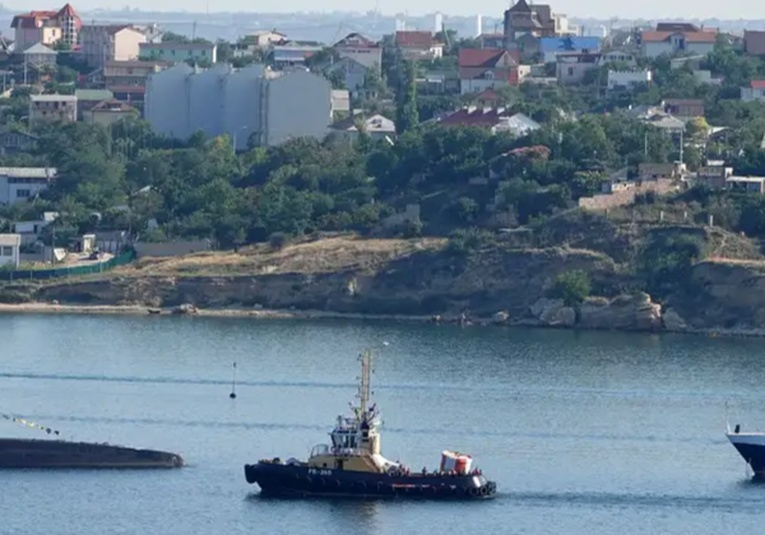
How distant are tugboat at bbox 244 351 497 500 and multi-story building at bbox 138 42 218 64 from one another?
192 feet

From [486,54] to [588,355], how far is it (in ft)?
118

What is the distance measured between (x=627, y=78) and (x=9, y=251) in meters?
26.8

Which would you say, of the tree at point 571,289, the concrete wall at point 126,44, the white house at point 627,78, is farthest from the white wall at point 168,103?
the tree at point 571,289

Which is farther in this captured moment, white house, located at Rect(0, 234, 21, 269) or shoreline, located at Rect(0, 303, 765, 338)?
white house, located at Rect(0, 234, 21, 269)

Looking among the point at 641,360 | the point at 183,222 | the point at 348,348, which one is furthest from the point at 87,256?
the point at 641,360

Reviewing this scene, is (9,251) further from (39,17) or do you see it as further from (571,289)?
(39,17)

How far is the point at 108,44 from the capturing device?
100 m

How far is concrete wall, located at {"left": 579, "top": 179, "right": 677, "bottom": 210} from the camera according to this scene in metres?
68.2

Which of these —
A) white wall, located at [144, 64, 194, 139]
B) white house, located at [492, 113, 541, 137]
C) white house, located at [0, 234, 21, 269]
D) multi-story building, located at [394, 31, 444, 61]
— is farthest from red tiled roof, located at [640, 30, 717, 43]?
white house, located at [0, 234, 21, 269]

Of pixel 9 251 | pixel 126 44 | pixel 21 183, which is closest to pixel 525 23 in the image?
pixel 126 44

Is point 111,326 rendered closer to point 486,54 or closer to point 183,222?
point 183,222

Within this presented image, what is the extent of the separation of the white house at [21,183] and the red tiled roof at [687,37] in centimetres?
2655

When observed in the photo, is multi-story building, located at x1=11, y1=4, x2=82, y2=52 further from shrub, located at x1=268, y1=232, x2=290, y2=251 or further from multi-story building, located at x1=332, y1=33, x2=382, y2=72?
shrub, located at x1=268, y1=232, x2=290, y2=251

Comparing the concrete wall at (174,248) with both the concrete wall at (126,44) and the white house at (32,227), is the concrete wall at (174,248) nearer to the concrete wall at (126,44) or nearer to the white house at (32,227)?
the white house at (32,227)
